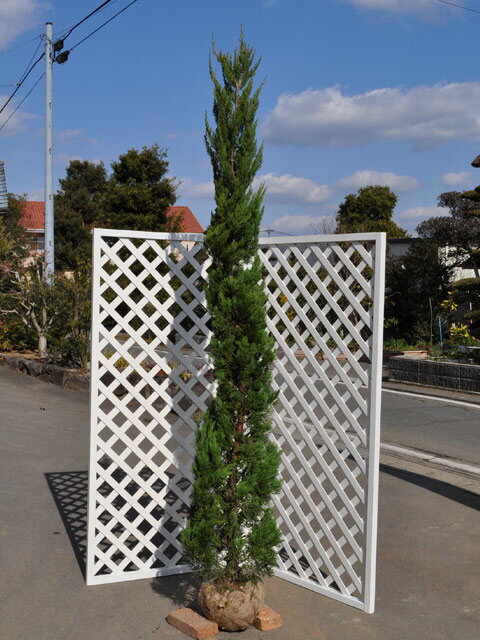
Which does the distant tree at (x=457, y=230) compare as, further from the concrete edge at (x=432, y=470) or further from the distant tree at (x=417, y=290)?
the concrete edge at (x=432, y=470)

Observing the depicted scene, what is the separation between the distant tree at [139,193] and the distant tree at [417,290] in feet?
36.4

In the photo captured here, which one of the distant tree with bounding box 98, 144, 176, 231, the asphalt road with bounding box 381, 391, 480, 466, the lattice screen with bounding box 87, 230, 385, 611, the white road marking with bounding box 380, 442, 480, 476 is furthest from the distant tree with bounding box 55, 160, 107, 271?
the lattice screen with bounding box 87, 230, 385, 611

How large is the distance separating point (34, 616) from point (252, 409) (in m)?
1.80

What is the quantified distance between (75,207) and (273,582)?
46.2m

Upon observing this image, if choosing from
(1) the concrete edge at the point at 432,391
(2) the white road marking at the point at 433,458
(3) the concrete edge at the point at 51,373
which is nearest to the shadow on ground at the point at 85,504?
(2) the white road marking at the point at 433,458

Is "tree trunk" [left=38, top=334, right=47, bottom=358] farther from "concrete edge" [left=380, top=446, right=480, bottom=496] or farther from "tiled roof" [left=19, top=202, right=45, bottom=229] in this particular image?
"tiled roof" [left=19, top=202, right=45, bottom=229]

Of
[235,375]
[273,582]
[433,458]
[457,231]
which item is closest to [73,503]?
[273,582]

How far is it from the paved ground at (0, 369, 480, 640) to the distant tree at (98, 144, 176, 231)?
22557 mm

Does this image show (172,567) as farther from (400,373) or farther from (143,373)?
Answer: (400,373)

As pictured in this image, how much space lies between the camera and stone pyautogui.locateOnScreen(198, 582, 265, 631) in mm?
4012

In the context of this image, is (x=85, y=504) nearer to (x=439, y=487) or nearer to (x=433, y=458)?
(x=439, y=487)

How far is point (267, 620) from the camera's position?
13.6ft

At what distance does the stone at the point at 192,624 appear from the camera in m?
3.99

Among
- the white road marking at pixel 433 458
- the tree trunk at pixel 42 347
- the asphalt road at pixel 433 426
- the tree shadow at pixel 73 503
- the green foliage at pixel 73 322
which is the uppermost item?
the green foliage at pixel 73 322
